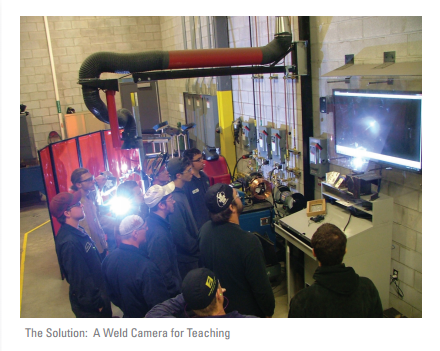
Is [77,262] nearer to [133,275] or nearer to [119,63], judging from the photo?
[133,275]

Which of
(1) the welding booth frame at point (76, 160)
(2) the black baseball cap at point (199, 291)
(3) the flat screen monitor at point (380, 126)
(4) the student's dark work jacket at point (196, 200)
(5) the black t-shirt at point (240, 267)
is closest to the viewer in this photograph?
(2) the black baseball cap at point (199, 291)

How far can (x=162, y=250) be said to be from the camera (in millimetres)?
2494

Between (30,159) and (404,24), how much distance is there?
6.09 meters

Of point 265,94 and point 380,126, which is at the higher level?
point 265,94

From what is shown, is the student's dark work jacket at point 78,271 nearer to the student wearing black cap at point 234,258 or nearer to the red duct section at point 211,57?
the student wearing black cap at point 234,258

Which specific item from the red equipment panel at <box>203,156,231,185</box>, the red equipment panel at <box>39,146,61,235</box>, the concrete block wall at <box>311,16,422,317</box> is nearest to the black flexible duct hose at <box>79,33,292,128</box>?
the red equipment panel at <box>39,146,61,235</box>

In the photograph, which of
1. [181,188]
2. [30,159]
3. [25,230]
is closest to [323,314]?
[181,188]

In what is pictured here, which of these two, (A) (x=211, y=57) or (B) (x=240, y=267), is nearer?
(B) (x=240, y=267)

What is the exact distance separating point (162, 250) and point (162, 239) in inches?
2.9

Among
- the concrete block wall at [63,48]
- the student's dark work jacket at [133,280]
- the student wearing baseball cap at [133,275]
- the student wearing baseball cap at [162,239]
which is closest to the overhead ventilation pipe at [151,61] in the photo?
the student wearing baseball cap at [162,239]

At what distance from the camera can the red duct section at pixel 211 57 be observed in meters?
2.99

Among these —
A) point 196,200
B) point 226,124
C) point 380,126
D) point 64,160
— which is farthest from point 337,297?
point 226,124

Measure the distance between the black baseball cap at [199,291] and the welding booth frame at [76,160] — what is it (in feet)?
8.86
